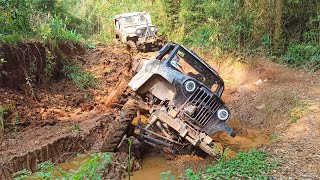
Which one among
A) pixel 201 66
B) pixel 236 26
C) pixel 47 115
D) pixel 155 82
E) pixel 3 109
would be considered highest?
pixel 236 26

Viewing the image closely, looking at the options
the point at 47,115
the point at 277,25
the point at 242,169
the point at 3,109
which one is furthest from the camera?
the point at 277,25

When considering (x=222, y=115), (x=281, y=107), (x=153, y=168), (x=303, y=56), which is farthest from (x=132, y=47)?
(x=153, y=168)

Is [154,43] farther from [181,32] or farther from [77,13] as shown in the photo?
[77,13]

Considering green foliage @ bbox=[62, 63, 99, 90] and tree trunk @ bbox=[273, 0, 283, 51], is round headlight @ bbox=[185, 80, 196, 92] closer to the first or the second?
green foliage @ bbox=[62, 63, 99, 90]

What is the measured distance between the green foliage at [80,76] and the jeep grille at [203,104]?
446 cm

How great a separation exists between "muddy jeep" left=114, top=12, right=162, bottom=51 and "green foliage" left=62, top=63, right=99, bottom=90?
18.3 feet

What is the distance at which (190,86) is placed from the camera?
6363 mm

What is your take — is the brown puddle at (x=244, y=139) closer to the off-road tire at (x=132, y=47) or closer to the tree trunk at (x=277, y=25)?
the tree trunk at (x=277, y=25)

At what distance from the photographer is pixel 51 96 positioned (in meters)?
8.64

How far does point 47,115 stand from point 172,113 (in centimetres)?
305

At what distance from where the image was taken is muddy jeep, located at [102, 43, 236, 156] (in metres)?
6.05

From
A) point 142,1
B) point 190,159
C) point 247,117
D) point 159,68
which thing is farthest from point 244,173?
point 142,1

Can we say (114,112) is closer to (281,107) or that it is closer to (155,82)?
(155,82)

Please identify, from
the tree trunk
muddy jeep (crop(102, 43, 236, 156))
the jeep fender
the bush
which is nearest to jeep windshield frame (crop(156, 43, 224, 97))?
muddy jeep (crop(102, 43, 236, 156))
